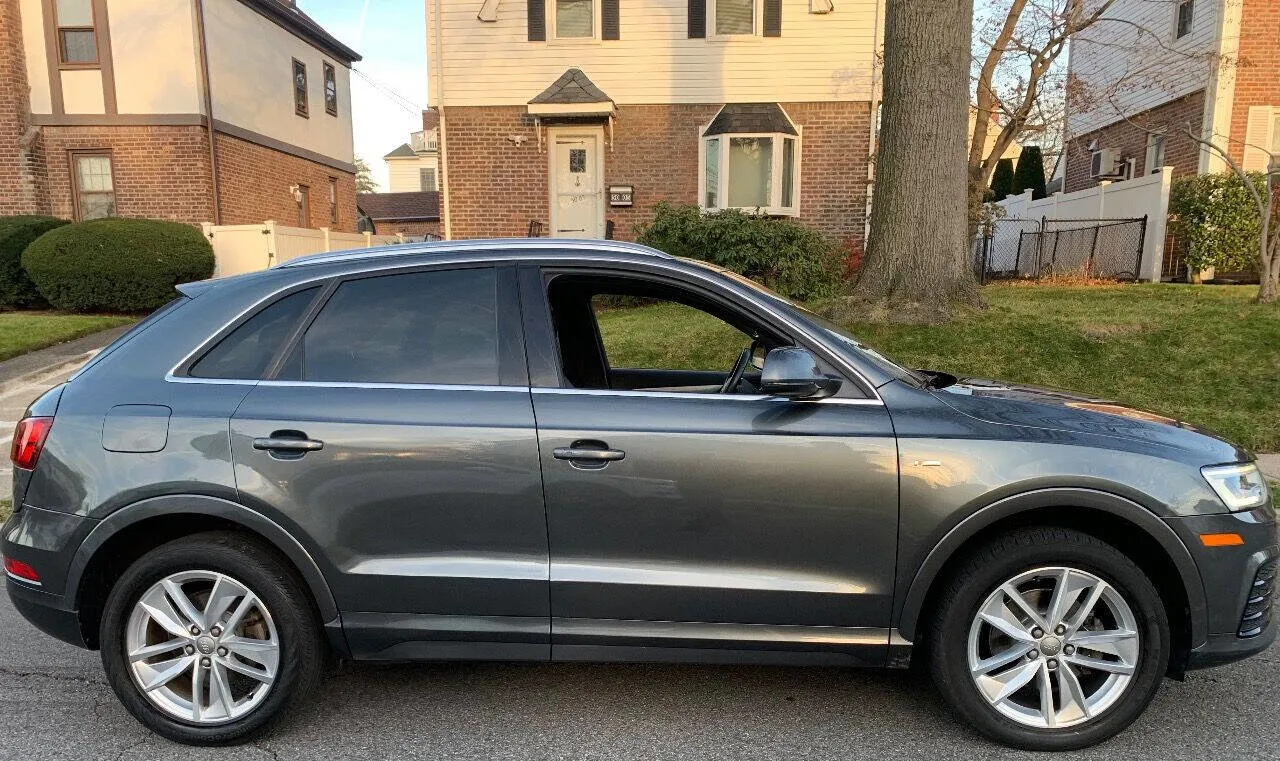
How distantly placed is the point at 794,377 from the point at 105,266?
555 inches

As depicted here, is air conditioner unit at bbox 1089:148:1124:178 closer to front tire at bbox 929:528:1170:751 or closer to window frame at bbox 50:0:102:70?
front tire at bbox 929:528:1170:751

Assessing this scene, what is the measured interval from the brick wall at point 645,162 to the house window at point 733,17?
1354 millimetres

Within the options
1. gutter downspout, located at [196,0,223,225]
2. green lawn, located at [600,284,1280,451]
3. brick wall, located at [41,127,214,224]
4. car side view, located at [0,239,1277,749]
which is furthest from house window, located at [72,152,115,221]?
car side view, located at [0,239,1277,749]

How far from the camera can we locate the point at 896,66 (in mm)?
8141

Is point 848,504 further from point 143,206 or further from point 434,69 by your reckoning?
point 143,206

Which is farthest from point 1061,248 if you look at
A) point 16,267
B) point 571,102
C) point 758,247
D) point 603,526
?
point 16,267

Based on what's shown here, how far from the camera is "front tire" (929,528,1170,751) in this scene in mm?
2711

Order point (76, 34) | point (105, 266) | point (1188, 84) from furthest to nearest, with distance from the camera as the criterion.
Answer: point (1188, 84)
point (76, 34)
point (105, 266)

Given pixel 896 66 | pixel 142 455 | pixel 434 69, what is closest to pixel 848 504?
pixel 142 455

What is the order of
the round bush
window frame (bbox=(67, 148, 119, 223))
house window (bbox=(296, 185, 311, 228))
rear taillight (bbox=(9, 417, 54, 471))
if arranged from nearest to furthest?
rear taillight (bbox=(9, 417, 54, 471))
the round bush
window frame (bbox=(67, 148, 119, 223))
house window (bbox=(296, 185, 311, 228))

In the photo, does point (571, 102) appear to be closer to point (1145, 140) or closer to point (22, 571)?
point (22, 571)

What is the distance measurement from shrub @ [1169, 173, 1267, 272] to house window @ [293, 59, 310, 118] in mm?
20581

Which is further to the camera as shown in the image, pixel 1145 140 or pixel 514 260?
pixel 1145 140

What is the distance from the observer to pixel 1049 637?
2.74 metres
